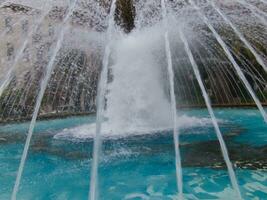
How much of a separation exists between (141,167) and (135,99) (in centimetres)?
372

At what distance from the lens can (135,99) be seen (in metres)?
9.92

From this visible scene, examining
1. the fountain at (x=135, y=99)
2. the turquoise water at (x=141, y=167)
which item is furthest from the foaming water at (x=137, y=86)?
the turquoise water at (x=141, y=167)

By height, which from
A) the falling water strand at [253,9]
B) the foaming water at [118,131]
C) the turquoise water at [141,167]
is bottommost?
the turquoise water at [141,167]

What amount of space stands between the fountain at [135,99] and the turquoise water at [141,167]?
0.06ft

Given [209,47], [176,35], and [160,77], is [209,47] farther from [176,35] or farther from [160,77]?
[160,77]

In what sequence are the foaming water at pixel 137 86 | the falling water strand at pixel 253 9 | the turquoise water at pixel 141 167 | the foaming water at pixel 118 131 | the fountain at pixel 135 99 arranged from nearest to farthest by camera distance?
the turquoise water at pixel 141 167 → the fountain at pixel 135 99 → the foaming water at pixel 118 131 → the foaming water at pixel 137 86 → the falling water strand at pixel 253 9

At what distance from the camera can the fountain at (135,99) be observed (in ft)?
18.6

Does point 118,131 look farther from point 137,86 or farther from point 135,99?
point 137,86

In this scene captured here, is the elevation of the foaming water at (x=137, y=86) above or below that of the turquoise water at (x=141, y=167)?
above

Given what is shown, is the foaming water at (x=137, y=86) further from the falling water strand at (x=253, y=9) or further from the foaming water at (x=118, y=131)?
the falling water strand at (x=253, y=9)

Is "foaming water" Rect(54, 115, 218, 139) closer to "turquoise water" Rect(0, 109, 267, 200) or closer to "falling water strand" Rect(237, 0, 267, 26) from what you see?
"turquoise water" Rect(0, 109, 267, 200)

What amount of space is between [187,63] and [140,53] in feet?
23.1

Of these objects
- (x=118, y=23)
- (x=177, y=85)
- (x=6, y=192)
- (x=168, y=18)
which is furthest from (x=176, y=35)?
(x=6, y=192)

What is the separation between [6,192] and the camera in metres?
5.68
